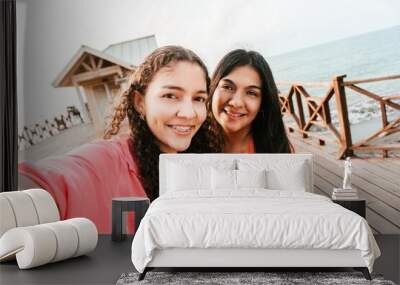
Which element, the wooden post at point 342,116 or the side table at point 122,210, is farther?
the wooden post at point 342,116

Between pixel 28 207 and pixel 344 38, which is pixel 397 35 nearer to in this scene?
pixel 344 38

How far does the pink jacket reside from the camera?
23.5ft

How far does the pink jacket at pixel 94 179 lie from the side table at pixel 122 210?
1.73 feet

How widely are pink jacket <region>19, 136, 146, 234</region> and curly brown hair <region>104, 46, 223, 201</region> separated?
0.09 meters

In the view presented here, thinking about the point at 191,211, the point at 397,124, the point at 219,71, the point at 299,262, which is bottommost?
the point at 299,262

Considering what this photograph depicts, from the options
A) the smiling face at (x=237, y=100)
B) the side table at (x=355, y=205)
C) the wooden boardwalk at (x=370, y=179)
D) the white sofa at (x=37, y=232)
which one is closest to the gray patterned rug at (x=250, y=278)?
the white sofa at (x=37, y=232)

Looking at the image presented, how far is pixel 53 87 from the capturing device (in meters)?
7.36

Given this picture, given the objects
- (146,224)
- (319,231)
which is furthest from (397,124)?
(146,224)

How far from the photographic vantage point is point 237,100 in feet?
23.3

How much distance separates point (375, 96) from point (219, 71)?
1677mm

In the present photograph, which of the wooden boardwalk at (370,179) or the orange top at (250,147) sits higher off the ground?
the orange top at (250,147)

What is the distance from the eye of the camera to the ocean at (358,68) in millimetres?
7117

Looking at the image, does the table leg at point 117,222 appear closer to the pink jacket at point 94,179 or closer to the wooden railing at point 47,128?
the pink jacket at point 94,179

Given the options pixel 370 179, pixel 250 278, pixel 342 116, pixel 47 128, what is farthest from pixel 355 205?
pixel 47 128
